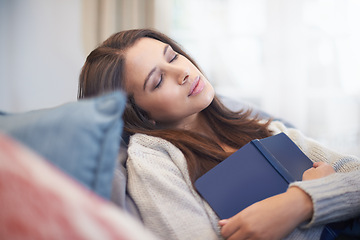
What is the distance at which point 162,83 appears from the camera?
1017 millimetres

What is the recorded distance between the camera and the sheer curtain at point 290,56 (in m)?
2.46

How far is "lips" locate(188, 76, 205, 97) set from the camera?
1.04 meters

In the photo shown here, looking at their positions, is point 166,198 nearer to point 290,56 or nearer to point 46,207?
point 46,207

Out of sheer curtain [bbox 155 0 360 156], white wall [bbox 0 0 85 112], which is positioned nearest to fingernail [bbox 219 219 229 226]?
sheer curtain [bbox 155 0 360 156]

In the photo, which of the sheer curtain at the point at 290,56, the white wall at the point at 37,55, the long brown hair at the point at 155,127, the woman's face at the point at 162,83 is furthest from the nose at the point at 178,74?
the white wall at the point at 37,55

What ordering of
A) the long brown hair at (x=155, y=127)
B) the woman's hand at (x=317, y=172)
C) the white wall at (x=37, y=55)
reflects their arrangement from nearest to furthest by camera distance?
1. the woman's hand at (x=317, y=172)
2. the long brown hair at (x=155, y=127)
3. the white wall at (x=37, y=55)

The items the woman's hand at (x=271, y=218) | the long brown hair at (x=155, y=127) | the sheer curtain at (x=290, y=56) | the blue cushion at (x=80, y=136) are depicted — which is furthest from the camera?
the sheer curtain at (x=290, y=56)

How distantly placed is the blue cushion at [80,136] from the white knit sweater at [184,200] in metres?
0.28

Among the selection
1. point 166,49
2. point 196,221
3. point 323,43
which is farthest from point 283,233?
point 323,43

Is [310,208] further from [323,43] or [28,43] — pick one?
[28,43]

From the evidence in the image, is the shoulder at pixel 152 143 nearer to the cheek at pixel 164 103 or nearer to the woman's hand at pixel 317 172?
the cheek at pixel 164 103

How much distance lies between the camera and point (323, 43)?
2494mm

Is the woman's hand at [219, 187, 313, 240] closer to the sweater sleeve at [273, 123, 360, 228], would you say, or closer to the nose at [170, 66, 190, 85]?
the sweater sleeve at [273, 123, 360, 228]

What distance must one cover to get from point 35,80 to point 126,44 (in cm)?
200
